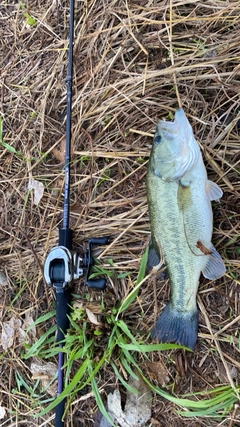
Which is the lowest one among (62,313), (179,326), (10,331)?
(10,331)

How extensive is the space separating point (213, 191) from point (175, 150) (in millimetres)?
343

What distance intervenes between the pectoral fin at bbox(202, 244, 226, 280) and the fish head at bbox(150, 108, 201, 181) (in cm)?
53

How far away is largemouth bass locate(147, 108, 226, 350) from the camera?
2434 mm

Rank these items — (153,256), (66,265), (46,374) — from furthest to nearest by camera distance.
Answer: (46,374) < (66,265) < (153,256)

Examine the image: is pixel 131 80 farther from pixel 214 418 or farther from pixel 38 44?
pixel 214 418

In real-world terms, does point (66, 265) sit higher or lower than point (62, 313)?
higher

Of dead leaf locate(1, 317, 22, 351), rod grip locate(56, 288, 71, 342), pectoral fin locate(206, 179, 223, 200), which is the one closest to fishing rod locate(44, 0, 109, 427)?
rod grip locate(56, 288, 71, 342)

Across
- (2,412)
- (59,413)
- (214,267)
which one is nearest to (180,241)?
(214,267)

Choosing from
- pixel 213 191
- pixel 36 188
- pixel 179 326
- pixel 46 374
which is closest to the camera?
pixel 213 191

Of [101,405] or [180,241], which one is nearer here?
[180,241]

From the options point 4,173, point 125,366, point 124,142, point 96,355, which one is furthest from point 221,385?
point 4,173

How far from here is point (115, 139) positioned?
2.98 metres

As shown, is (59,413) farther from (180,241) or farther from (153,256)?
(180,241)

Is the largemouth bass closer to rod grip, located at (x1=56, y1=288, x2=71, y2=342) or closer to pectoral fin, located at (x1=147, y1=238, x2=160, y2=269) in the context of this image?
pectoral fin, located at (x1=147, y1=238, x2=160, y2=269)
